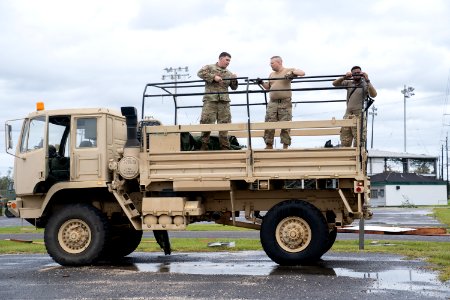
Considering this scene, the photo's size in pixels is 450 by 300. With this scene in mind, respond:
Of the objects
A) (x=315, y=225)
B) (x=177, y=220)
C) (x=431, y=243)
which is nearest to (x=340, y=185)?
(x=315, y=225)

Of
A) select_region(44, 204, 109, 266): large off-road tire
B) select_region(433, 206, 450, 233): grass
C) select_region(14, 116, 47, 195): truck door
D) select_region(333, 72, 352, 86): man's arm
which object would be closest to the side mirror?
select_region(14, 116, 47, 195): truck door

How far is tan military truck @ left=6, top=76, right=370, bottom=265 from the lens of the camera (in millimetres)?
12867

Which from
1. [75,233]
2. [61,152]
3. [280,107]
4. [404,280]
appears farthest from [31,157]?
[404,280]

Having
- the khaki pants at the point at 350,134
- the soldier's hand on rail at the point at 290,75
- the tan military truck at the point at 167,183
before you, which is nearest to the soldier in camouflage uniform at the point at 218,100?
the tan military truck at the point at 167,183

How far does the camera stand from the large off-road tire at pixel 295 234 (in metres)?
12.7

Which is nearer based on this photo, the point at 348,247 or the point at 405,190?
the point at 348,247

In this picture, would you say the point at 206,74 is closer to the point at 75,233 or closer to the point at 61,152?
the point at 61,152

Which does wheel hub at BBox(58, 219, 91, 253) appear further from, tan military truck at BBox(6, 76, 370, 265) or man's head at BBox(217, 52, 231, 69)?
man's head at BBox(217, 52, 231, 69)

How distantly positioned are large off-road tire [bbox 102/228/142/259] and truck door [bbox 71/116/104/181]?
138 centimetres

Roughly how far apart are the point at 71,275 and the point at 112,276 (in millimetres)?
821

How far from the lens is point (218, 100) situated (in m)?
13.9

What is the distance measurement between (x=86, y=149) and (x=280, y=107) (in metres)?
3.76

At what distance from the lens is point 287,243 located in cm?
1289

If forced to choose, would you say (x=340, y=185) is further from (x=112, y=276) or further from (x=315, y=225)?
(x=112, y=276)
